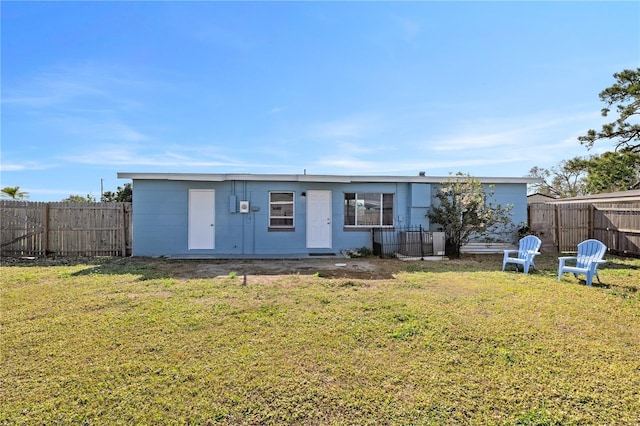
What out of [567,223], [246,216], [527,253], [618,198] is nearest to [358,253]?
[246,216]

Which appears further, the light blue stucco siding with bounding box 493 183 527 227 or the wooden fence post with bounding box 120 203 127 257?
the light blue stucco siding with bounding box 493 183 527 227

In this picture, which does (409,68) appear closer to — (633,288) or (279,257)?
(279,257)

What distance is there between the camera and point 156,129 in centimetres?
1466

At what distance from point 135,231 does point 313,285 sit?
299 inches

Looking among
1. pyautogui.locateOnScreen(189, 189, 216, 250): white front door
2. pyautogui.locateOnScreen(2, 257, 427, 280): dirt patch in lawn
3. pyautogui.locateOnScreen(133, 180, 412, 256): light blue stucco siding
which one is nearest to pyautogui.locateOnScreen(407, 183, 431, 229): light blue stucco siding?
pyautogui.locateOnScreen(133, 180, 412, 256): light blue stucco siding

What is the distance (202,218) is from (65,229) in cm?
440

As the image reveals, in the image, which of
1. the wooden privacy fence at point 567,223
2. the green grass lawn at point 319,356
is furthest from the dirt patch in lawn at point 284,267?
the wooden privacy fence at point 567,223

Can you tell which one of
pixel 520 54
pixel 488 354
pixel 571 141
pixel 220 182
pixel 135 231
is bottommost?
pixel 488 354

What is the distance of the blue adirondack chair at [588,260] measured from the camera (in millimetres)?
6742

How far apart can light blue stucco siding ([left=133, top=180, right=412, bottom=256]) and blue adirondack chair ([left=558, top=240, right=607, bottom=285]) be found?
17.6 feet

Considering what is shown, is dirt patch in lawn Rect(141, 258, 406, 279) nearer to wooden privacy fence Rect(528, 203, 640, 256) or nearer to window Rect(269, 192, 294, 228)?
window Rect(269, 192, 294, 228)

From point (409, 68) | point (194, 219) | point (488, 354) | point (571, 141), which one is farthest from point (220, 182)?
point (571, 141)

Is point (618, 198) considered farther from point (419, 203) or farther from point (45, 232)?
point (45, 232)

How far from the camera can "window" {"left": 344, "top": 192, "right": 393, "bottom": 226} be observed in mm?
12023
